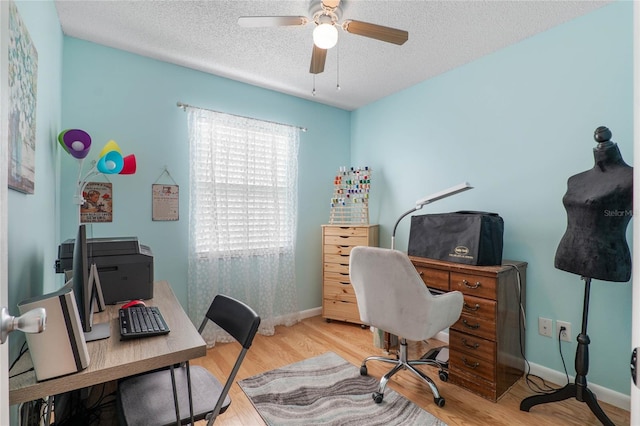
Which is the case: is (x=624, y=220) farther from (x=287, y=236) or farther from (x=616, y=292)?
(x=287, y=236)

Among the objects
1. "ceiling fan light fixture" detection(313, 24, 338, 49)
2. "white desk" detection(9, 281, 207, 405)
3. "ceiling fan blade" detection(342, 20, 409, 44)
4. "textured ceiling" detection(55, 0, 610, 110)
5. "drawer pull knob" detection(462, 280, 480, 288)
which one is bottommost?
"white desk" detection(9, 281, 207, 405)

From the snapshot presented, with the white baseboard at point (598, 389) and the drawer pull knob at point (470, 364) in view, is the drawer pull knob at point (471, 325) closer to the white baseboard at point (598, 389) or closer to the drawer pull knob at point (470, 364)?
the drawer pull knob at point (470, 364)

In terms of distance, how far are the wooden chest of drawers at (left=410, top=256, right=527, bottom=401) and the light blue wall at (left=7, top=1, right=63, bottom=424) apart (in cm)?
221

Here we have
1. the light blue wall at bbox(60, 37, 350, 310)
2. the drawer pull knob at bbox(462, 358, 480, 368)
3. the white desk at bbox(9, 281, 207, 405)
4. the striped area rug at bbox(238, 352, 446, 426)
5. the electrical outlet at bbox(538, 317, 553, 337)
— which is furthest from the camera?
the light blue wall at bbox(60, 37, 350, 310)

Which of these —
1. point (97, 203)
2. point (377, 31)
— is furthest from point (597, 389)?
point (97, 203)

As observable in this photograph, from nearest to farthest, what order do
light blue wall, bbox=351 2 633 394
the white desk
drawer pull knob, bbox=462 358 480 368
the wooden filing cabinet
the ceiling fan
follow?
the white desk → the ceiling fan → light blue wall, bbox=351 2 633 394 → drawer pull knob, bbox=462 358 480 368 → the wooden filing cabinet

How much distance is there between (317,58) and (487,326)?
1988 millimetres

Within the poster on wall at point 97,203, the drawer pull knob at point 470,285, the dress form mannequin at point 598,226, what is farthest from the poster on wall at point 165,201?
the dress form mannequin at point 598,226

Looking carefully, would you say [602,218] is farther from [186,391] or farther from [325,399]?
[186,391]

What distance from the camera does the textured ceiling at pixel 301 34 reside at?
6.18ft

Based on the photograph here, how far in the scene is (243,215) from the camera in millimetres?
2941

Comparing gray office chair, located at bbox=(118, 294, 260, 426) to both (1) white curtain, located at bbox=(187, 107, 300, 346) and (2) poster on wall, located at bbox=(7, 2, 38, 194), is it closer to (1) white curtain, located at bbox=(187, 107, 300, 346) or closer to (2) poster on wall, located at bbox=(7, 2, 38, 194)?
(2) poster on wall, located at bbox=(7, 2, 38, 194)

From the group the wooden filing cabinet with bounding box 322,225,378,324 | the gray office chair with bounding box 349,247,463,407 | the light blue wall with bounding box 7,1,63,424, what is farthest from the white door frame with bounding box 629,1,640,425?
the wooden filing cabinet with bounding box 322,225,378,324

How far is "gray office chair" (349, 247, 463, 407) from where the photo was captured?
1.77 m
